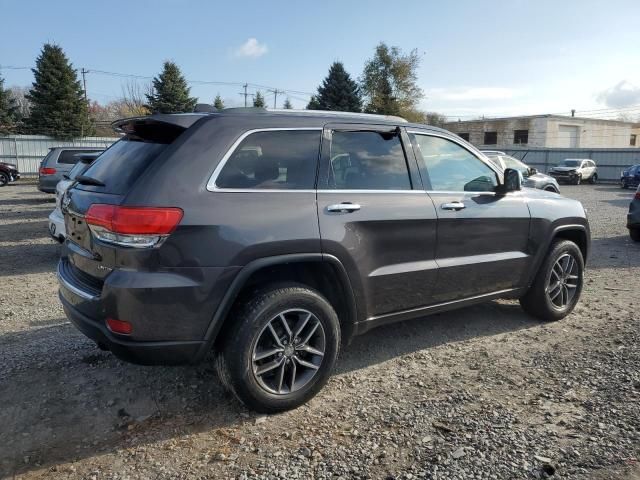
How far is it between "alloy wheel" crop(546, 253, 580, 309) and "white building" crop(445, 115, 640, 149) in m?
49.6

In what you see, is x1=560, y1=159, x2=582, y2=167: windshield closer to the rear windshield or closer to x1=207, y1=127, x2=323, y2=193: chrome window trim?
x1=207, y1=127, x2=323, y2=193: chrome window trim

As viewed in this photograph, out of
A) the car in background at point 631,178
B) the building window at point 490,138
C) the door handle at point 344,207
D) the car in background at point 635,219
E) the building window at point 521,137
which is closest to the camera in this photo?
the door handle at point 344,207

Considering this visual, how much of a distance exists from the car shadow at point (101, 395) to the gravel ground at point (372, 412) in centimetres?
1

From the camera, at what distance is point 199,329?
2854mm

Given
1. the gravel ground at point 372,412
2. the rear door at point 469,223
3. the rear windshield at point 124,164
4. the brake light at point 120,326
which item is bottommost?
the gravel ground at point 372,412

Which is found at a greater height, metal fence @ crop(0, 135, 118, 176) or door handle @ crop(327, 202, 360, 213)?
metal fence @ crop(0, 135, 118, 176)

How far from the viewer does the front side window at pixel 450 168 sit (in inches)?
156

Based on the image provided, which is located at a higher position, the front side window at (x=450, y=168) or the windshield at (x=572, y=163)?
the windshield at (x=572, y=163)

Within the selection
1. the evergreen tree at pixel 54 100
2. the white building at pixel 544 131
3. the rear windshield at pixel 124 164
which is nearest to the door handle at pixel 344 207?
the rear windshield at pixel 124 164

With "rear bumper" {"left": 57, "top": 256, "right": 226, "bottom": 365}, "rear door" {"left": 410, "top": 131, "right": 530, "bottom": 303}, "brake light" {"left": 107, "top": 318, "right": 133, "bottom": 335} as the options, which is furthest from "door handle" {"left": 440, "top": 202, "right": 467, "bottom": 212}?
"brake light" {"left": 107, "top": 318, "right": 133, "bottom": 335}

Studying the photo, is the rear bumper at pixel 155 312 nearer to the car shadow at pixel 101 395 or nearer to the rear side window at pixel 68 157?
the car shadow at pixel 101 395

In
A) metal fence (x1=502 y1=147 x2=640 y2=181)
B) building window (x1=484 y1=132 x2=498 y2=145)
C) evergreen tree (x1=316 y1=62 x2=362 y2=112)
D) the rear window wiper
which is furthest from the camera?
building window (x1=484 y1=132 x2=498 y2=145)

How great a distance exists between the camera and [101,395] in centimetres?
341

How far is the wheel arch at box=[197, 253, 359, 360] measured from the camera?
289cm
